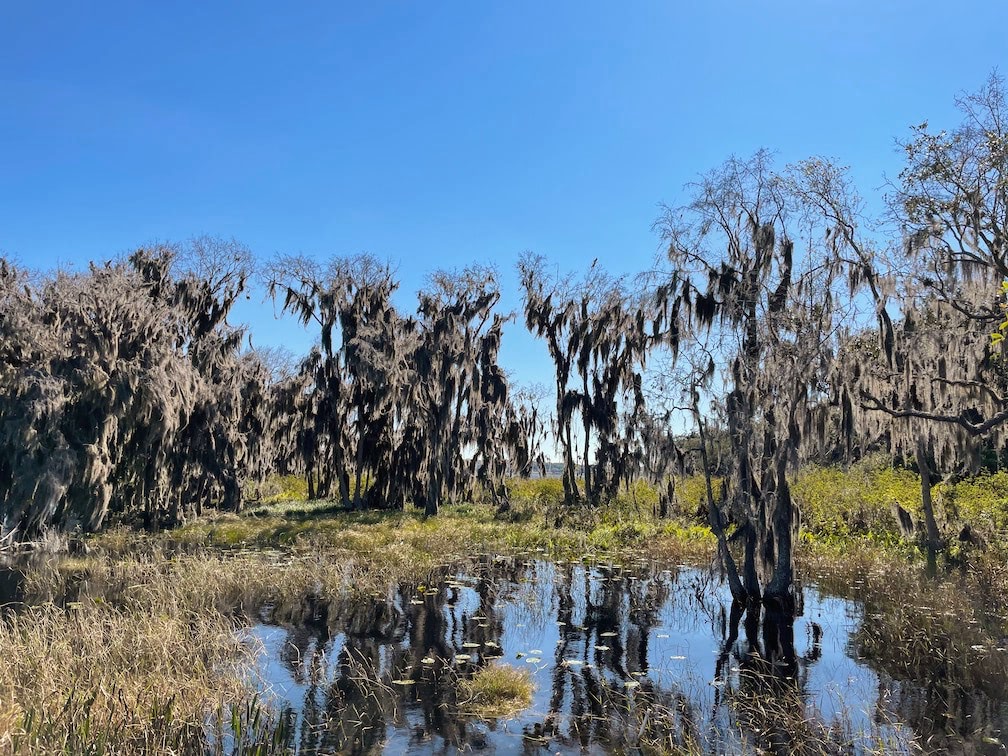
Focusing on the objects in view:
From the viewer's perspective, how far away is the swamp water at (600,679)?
758 cm

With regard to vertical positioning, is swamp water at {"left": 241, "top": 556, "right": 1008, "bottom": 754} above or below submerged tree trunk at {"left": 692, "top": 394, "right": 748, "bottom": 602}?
below

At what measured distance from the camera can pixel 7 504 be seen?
1872 centimetres

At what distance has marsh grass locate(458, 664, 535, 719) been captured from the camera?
839cm

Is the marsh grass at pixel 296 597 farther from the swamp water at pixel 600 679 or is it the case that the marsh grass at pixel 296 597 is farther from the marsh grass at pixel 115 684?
the swamp water at pixel 600 679

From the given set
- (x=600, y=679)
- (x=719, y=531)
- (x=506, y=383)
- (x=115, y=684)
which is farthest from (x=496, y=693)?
(x=506, y=383)

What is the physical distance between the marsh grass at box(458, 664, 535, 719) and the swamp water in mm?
109

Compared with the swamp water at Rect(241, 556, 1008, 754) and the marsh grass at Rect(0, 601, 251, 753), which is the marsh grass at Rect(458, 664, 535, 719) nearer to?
the swamp water at Rect(241, 556, 1008, 754)

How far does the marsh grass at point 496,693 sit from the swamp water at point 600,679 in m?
0.11

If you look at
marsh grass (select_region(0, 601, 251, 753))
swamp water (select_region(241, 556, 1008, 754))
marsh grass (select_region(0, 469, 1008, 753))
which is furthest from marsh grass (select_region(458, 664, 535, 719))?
marsh grass (select_region(0, 601, 251, 753))

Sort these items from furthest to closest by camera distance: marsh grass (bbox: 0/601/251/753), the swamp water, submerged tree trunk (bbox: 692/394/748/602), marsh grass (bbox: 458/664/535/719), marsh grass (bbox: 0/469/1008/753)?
submerged tree trunk (bbox: 692/394/748/602) → marsh grass (bbox: 458/664/535/719) → the swamp water → marsh grass (bbox: 0/469/1008/753) → marsh grass (bbox: 0/601/251/753)

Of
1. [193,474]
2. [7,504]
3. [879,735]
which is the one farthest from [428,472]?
[879,735]

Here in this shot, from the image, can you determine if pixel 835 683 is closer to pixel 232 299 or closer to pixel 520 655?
pixel 520 655

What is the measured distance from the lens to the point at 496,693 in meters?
8.73

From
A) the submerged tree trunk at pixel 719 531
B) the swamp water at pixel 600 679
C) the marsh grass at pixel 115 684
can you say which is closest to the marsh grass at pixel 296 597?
the marsh grass at pixel 115 684
